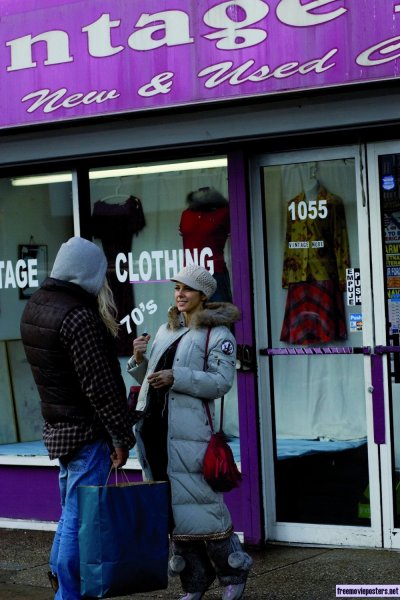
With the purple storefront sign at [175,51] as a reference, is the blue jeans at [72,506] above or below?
below

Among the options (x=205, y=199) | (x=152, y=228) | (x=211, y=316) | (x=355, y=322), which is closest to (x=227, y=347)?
(x=211, y=316)

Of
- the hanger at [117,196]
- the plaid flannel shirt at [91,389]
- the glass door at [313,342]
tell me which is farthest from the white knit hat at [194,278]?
the hanger at [117,196]

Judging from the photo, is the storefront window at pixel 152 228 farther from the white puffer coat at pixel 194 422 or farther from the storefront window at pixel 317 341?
the white puffer coat at pixel 194 422

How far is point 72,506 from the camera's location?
5.21 m

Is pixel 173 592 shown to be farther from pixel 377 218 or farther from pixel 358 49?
pixel 358 49

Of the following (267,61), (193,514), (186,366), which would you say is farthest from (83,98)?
(193,514)

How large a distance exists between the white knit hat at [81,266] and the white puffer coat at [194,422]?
642mm

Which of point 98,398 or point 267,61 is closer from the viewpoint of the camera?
point 98,398

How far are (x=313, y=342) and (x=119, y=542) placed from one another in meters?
→ 2.52

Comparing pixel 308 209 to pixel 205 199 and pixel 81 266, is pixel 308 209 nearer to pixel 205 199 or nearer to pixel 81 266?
pixel 205 199

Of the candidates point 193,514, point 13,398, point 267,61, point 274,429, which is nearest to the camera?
point 193,514

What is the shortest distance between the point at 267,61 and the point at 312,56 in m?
0.30

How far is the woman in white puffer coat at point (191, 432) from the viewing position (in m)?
5.64

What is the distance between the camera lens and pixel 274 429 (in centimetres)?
722
